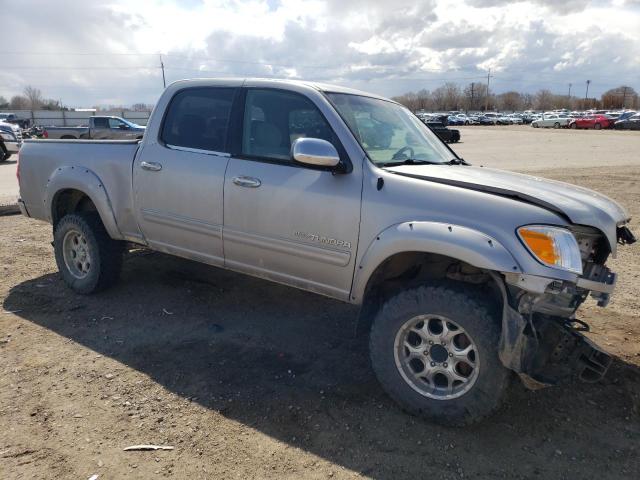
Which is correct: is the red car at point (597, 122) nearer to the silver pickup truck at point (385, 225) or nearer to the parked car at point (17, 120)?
the parked car at point (17, 120)

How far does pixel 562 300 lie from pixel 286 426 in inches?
66.9

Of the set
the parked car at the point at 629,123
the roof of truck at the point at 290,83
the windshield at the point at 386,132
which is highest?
the parked car at the point at 629,123

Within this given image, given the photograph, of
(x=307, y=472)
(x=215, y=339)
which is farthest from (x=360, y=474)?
(x=215, y=339)

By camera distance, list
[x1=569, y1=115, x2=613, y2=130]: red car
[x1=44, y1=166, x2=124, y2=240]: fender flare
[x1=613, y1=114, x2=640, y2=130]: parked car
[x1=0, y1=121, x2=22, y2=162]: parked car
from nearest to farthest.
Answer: [x1=44, y1=166, x2=124, y2=240]: fender flare, [x1=0, y1=121, x2=22, y2=162]: parked car, [x1=613, y1=114, x2=640, y2=130]: parked car, [x1=569, y1=115, x2=613, y2=130]: red car

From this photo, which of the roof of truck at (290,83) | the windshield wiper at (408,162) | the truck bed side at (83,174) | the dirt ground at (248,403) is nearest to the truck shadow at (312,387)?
the dirt ground at (248,403)

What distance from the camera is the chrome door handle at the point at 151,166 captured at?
4211 millimetres

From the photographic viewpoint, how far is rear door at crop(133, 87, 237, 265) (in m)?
3.93

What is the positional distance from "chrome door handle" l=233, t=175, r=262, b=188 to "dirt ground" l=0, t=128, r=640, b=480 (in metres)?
1.27

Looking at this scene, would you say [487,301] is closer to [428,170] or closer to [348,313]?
[428,170]

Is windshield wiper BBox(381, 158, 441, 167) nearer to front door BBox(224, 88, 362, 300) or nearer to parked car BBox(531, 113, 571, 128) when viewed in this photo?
front door BBox(224, 88, 362, 300)

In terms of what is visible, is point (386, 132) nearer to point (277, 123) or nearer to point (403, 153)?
point (403, 153)

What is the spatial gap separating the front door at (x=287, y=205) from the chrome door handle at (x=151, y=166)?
2.49 ft

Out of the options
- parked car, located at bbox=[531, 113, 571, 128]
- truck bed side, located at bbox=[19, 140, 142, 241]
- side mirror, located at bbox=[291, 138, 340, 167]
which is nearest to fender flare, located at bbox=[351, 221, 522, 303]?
side mirror, located at bbox=[291, 138, 340, 167]

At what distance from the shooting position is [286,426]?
9.95ft
